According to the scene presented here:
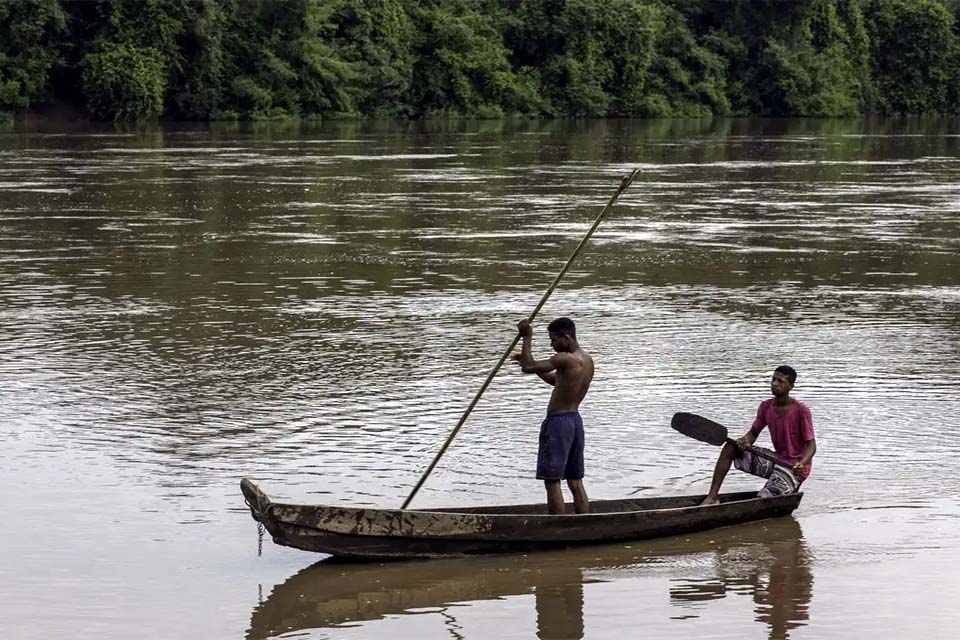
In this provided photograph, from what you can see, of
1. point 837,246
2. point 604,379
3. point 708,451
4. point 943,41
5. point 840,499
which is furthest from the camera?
point 943,41

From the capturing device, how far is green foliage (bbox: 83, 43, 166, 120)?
6019 centimetres

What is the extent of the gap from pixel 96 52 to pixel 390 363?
50348 mm

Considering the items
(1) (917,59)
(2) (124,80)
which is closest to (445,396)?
(2) (124,80)

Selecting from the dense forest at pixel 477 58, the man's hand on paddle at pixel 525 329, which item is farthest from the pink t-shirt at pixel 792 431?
the dense forest at pixel 477 58

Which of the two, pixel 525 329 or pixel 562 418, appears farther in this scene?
pixel 562 418

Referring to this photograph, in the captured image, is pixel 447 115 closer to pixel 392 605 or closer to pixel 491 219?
pixel 491 219

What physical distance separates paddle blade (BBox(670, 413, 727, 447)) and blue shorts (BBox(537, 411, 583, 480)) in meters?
0.95

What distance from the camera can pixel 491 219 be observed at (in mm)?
27375

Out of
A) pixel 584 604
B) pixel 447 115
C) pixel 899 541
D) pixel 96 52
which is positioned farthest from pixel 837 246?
pixel 447 115

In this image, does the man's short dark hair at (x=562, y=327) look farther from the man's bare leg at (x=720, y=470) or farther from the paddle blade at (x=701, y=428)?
the man's bare leg at (x=720, y=470)

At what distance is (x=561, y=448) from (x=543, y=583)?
85cm

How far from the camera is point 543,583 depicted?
877cm

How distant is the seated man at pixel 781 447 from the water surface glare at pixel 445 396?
0.30 m

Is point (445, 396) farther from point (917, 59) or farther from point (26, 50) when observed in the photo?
point (917, 59)
